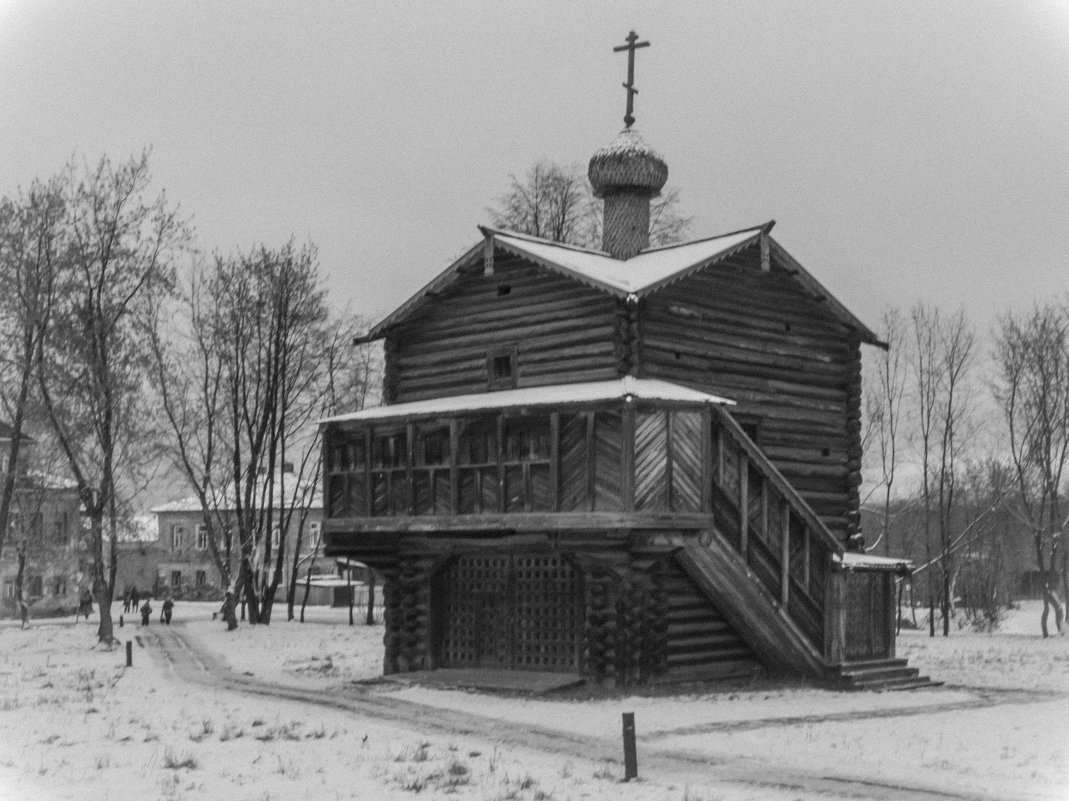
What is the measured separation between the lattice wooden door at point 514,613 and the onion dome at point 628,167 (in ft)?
28.0

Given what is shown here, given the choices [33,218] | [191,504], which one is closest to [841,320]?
[33,218]

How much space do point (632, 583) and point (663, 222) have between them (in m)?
19.4

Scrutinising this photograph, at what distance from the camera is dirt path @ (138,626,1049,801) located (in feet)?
52.0

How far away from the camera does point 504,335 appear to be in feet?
93.8

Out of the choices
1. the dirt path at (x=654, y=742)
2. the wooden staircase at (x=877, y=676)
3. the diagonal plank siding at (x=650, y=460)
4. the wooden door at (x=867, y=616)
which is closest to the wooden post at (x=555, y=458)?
the diagonal plank siding at (x=650, y=460)

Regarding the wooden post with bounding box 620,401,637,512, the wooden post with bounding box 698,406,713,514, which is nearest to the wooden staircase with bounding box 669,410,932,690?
the wooden post with bounding box 698,406,713,514

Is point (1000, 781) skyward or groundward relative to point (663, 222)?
groundward

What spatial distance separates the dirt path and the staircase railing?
331cm

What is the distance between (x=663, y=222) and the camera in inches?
1700

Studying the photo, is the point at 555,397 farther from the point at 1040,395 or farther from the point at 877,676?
the point at 1040,395

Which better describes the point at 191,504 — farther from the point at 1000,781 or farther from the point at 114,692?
the point at 1000,781

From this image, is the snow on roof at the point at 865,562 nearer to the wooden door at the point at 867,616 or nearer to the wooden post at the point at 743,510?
the wooden door at the point at 867,616

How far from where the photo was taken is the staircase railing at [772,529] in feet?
82.8

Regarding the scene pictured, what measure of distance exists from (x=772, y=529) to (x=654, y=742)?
7143 millimetres
